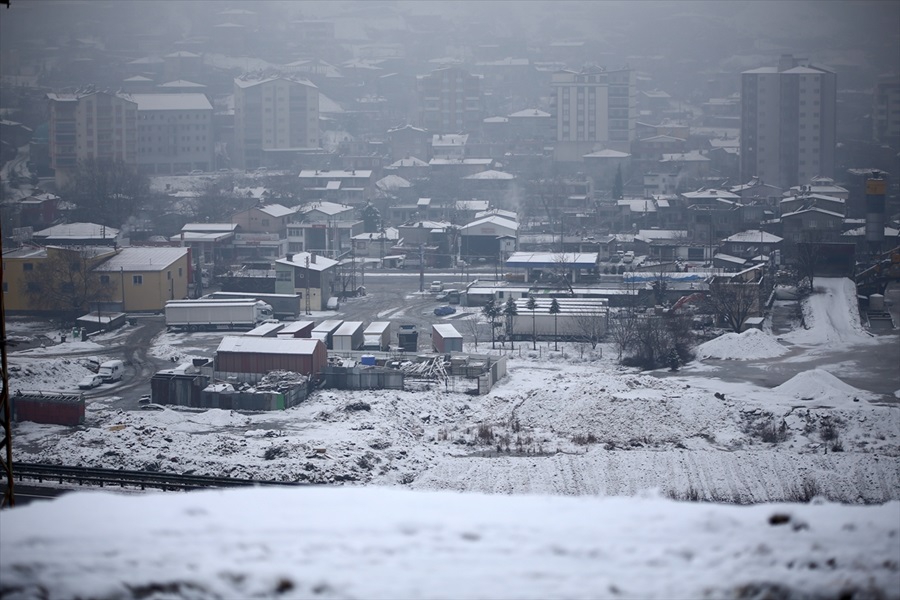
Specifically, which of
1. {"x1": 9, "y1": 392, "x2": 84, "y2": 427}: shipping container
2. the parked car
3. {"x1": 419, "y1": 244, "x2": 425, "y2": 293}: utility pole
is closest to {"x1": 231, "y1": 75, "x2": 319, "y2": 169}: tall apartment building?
{"x1": 419, "y1": 244, "x2": 425, "y2": 293}: utility pole

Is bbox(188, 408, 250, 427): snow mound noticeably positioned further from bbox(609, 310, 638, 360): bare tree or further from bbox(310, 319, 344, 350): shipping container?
bbox(609, 310, 638, 360): bare tree

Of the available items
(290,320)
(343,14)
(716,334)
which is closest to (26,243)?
(290,320)

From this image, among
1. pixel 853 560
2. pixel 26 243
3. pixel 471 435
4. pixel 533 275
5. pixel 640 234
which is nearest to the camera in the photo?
pixel 853 560

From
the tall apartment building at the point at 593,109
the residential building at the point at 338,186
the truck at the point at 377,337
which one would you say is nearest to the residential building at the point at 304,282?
the truck at the point at 377,337

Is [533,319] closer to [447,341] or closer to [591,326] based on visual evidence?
[591,326]

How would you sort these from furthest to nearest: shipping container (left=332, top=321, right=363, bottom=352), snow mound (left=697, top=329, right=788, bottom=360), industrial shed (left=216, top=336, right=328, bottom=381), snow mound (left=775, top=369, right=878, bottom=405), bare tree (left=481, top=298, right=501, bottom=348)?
bare tree (left=481, top=298, right=501, bottom=348) → shipping container (left=332, top=321, right=363, bottom=352) → snow mound (left=697, top=329, right=788, bottom=360) → industrial shed (left=216, top=336, right=328, bottom=381) → snow mound (left=775, top=369, right=878, bottom=405)

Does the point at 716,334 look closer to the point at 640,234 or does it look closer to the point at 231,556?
the point at 640,234
